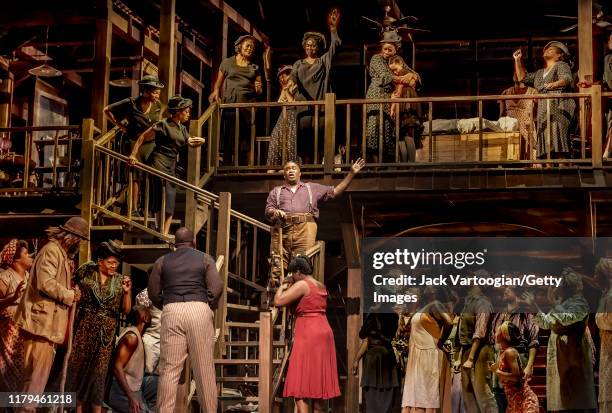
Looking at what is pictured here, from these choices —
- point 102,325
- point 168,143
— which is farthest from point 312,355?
point 168,143

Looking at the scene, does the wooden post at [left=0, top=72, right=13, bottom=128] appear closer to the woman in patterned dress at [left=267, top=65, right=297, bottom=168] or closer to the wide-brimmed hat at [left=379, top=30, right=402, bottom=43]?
the woman in patterned dress at [left=267, top=65, right=297, bottom=168]

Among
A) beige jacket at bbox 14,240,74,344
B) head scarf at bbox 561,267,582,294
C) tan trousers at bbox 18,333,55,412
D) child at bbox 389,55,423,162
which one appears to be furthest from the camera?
child at bbox 389,55,423,162

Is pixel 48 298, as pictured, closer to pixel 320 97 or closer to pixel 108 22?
pixel 320 97

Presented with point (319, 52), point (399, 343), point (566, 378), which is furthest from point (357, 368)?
point (319, 52)

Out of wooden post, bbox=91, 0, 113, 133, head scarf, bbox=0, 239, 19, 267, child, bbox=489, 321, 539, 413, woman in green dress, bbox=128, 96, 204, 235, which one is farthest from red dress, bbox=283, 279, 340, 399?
wooden post, bbox=91, 0, 113, 133

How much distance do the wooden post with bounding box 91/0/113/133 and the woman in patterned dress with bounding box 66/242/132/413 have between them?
14.8 ft

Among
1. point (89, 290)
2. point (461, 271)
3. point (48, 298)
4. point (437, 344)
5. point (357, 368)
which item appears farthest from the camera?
point (461, 271)

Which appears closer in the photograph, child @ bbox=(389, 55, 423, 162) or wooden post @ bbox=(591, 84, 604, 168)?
wooden post @ bbox=(591, 84, 604, 168)

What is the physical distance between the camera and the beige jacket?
1063 centimetres

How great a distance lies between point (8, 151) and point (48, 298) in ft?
25.5

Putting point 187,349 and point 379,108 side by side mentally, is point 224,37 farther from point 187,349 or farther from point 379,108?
A: point 187,349

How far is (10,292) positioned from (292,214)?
304 centimetres

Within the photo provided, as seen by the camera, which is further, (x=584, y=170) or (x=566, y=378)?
(x=584, y=170)

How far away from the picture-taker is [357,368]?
13781 mm
